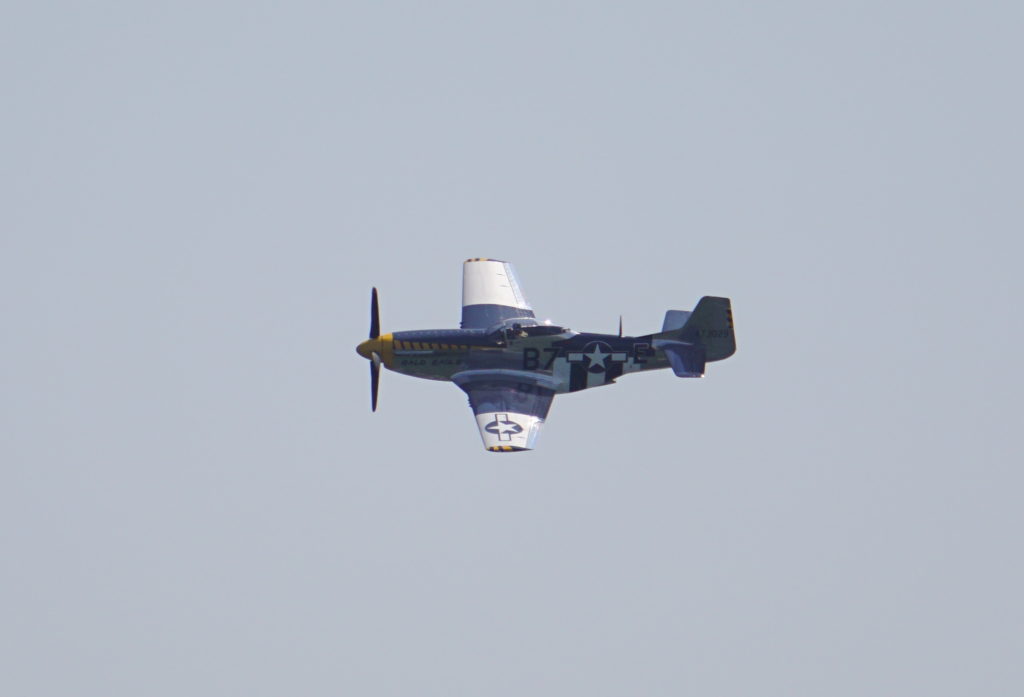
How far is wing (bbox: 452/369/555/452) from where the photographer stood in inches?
1758

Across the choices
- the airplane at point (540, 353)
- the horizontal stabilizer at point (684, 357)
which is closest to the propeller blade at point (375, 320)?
the airplane at point (540, 353)

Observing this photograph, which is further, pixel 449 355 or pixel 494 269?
pixel 494 269

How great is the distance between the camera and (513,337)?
47219 millimetres

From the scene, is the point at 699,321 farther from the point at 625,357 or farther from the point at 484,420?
the point at 484,420

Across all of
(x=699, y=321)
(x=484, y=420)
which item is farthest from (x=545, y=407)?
(x=699, y=321)

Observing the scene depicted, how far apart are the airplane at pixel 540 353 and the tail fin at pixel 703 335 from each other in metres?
0.03

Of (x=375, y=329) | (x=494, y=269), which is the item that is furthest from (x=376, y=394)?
(x=494, y=269)

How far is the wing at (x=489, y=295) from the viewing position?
49.8 meters

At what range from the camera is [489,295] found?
5059 cm

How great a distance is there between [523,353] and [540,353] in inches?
17.6

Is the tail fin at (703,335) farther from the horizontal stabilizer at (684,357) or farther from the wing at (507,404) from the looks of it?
the wing at (507,404)

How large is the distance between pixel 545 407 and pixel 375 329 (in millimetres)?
5025

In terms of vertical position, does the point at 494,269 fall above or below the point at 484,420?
above

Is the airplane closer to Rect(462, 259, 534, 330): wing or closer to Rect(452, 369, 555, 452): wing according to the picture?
Rect(452, 369, 555, 452): wing
